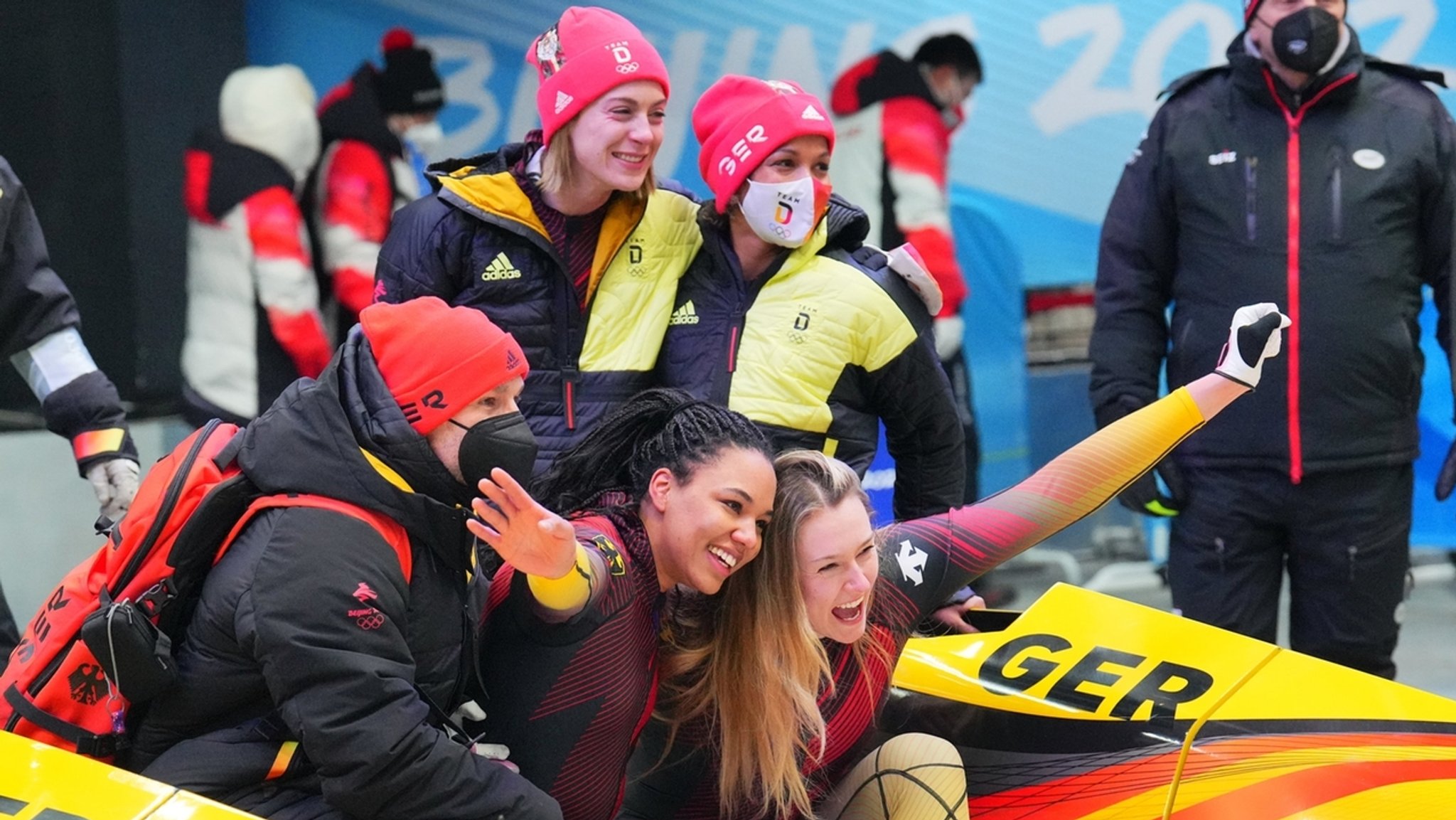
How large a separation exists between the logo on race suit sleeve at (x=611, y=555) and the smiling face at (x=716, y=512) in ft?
0.29

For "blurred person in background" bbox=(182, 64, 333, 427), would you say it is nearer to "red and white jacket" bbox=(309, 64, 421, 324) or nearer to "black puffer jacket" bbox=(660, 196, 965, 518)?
"red and white jacket" bbox=(309, 64, 421, 324)

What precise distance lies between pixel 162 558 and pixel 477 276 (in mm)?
1012

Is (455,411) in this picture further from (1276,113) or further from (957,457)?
(1276,113)

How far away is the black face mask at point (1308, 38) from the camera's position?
3.16 meters

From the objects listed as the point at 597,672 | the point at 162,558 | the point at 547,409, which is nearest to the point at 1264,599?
the point at 547,409

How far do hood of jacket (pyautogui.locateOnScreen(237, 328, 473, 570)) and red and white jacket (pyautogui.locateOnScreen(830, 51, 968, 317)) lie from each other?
10.9 ft

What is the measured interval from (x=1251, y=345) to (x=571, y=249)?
1.13m

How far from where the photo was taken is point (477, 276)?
278cm

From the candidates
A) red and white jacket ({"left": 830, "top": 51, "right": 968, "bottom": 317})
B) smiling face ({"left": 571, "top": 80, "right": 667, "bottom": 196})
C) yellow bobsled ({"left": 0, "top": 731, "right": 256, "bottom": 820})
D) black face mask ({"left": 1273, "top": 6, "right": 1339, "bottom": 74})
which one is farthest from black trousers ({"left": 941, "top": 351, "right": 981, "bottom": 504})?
yellow bobsled ({"left": 0, "top": 731, "right": 256, "bottom": 820})

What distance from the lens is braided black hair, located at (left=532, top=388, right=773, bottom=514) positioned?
2174mm

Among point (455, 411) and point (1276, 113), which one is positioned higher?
point (1276, 113)

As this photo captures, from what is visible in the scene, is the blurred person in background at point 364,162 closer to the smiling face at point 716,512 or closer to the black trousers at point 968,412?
the black trousers at point 968,412

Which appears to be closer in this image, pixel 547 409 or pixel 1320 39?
pixel 547 409

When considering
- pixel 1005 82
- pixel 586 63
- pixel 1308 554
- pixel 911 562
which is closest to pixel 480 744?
pixel 911 562
